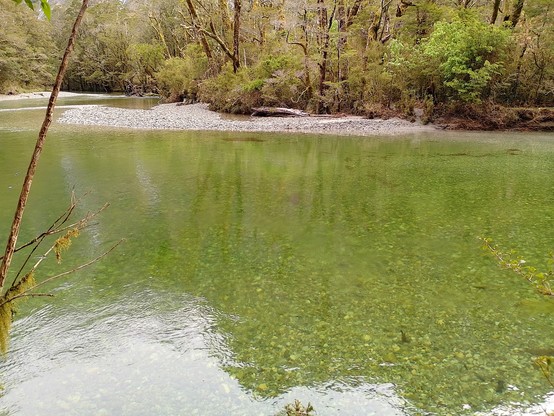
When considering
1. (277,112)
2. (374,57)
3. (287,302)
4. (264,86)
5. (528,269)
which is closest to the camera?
(528,269)

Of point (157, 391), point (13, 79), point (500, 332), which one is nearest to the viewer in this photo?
point (157, 391)

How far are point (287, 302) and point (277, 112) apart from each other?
18.1 metres

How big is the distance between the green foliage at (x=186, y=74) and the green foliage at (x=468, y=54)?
57.1 ft

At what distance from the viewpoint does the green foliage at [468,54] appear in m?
16.2

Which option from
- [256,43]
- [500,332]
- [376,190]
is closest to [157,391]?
[500,332]

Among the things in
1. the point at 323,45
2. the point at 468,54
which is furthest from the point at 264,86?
the point at 468,54

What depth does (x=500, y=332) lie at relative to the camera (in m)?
3.68

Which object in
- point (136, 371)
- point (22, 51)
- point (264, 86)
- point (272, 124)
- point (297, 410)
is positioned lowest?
point (136, 371)

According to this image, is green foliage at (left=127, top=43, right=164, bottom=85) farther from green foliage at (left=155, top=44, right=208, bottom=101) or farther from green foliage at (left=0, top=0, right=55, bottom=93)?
green foliage at (left=0, top=0, right=55, bottom=93)

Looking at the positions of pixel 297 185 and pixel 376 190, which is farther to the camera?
pixel 297 185

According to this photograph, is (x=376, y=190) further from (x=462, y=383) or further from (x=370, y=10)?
(x=370, y=10)

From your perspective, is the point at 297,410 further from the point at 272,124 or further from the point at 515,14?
the point at 515,14

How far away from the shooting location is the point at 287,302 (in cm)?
423

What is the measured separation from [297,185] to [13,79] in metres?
49.1
